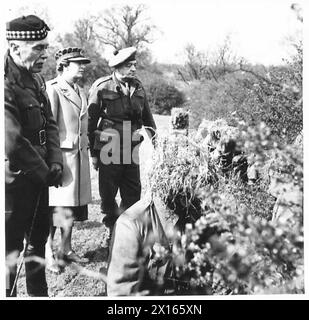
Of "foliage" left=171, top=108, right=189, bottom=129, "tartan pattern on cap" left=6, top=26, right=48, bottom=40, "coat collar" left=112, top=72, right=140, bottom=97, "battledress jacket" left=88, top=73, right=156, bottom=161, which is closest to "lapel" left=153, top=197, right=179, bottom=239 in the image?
"foliage" left=171, top=108, right=189, bottom=129

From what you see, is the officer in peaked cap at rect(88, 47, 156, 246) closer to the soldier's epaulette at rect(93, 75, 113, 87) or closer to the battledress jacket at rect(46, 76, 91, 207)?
the soldier's epaulette at rect(93, 75, 113, 87)

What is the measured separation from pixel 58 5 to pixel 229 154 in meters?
1.64

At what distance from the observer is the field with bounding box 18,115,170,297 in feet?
12.0

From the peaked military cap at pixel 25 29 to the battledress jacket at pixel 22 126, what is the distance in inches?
6.6

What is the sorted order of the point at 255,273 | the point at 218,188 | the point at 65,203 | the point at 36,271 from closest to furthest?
the point at 255,273, the point at 218,188, the point at 36,271, the point at 65,203

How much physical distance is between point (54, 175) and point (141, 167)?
0.64m

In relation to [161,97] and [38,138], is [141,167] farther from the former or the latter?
[161,97]

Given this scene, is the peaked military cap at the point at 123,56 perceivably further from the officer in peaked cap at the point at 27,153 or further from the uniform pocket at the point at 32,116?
the uniform pocket at the point at 32,116

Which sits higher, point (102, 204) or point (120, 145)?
point (120, 145)

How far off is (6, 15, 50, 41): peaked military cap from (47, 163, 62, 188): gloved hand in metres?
0.84

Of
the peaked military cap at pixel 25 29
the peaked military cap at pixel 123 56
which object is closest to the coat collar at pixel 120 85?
the peaked military cap at pixel 123 56

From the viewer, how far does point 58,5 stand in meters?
3.73

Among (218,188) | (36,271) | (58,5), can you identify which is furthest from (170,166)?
(58,5)
